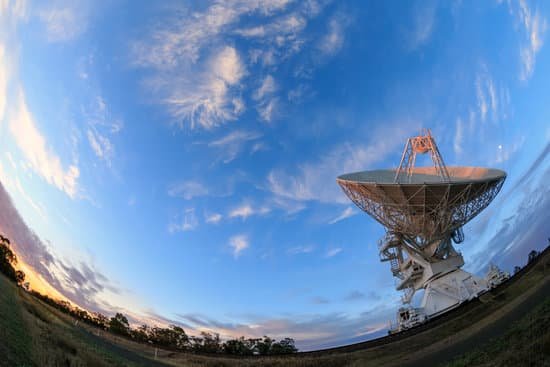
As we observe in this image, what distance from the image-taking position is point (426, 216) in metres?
32.6

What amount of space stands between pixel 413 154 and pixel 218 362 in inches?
1071

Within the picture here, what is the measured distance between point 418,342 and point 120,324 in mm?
50881

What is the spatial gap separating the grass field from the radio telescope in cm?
598

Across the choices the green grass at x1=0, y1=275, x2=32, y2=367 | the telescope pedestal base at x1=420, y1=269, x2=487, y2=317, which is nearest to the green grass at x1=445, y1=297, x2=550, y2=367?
the green grass at x1=0, y1=275, x2=32, y2=367

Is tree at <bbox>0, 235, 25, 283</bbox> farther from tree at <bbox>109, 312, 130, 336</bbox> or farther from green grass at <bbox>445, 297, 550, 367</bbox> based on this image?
green grass at <bbox>445, 297, 550, 367</bbox>

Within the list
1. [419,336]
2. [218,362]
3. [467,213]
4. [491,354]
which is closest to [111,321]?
[218,362]

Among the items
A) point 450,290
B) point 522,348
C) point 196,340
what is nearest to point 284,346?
point 196,340

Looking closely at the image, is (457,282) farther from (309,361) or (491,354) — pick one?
(491,354)

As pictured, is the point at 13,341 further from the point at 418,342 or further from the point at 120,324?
the point at 120,324

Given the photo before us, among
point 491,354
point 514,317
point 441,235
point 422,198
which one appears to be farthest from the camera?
point 441,235

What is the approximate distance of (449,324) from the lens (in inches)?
969

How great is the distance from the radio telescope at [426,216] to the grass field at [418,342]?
19.6 feet

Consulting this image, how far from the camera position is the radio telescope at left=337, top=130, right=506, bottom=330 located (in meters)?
30.7

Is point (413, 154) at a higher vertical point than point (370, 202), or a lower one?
higher
